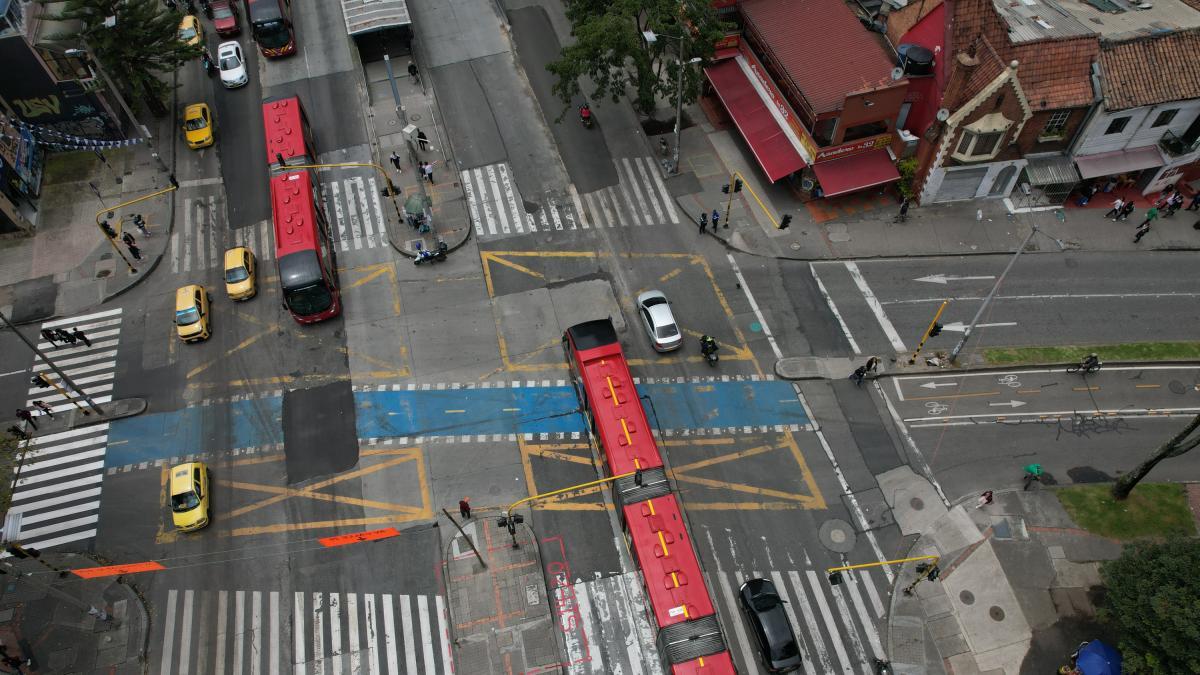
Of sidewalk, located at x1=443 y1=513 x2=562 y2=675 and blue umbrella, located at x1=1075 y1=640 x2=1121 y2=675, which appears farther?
sidewalk, located at x1=443 y1=513 x2=562 y2=675

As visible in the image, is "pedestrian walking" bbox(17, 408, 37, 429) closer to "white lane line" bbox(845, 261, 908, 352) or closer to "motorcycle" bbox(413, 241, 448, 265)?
"motorcycle" bbox(413, 241, 448, 265)

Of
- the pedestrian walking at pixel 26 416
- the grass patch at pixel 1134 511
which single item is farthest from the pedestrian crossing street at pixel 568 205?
the grass patch at pixel 1134 511

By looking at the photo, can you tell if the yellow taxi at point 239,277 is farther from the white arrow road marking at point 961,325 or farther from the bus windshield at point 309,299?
the white arrow road marking at point 961,325

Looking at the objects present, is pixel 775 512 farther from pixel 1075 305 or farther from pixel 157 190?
pixel 157 190

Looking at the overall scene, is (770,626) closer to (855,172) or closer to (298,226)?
(855,172)

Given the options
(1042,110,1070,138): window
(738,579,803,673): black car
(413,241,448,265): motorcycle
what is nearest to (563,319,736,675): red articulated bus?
(738,579,803,673): black car

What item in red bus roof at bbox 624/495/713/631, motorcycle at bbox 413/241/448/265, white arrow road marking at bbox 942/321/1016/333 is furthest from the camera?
motorcycle at bbox 413/241/448/265

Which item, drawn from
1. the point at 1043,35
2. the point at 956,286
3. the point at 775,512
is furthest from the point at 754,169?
the point at 775,512

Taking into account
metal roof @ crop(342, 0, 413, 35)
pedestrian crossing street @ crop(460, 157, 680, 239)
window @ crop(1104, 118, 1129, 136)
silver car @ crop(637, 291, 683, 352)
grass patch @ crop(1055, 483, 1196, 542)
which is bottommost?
grass patch @ crop(1055, 483, 1196, 542)
